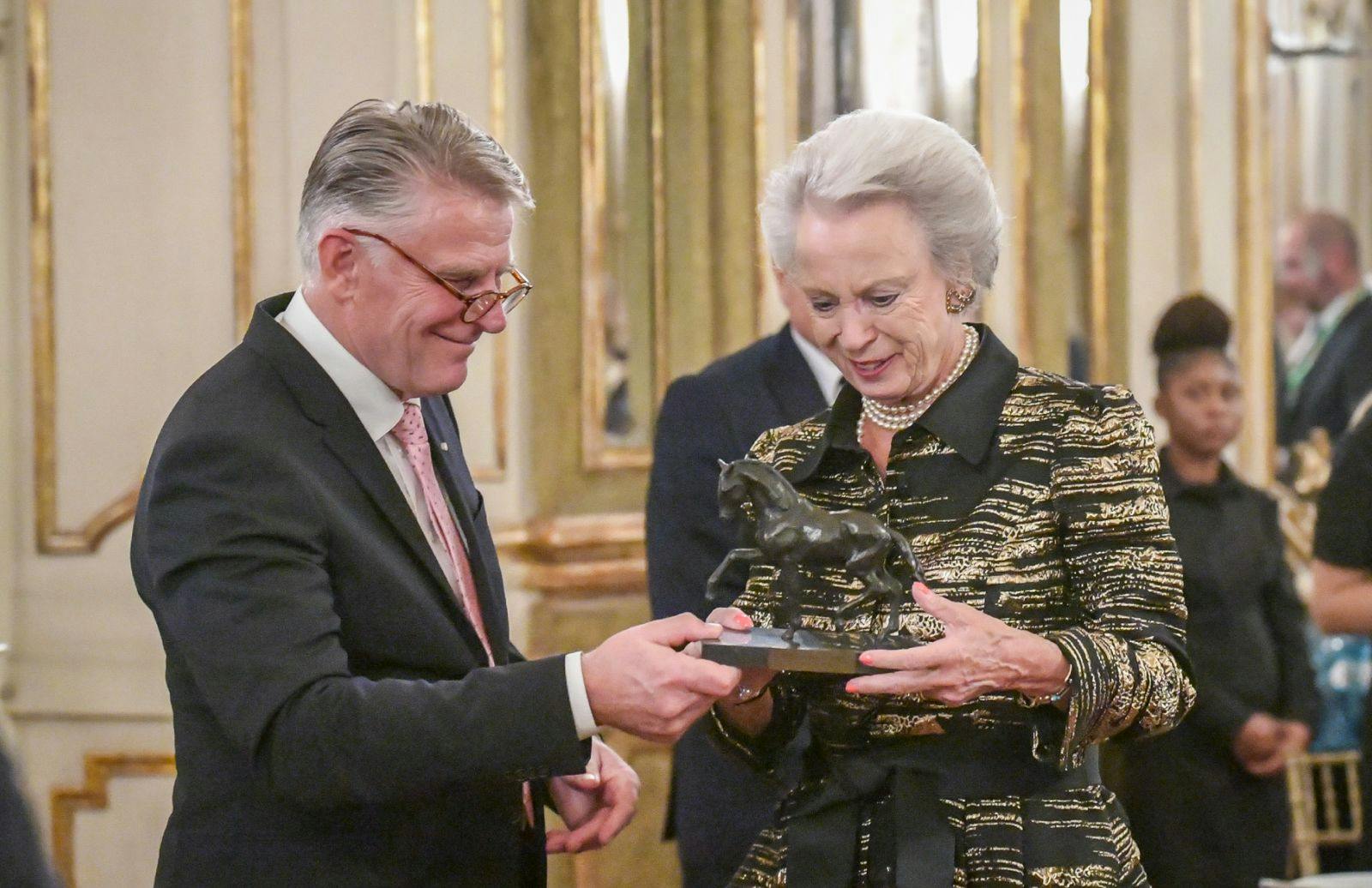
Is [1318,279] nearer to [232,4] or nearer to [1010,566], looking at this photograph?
[232,4]

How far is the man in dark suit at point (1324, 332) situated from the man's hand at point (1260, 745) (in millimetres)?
1792

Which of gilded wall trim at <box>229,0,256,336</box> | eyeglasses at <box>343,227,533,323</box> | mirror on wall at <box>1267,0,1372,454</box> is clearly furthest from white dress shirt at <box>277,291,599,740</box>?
mirror on wall at <box>1267,0,1372,454</box>

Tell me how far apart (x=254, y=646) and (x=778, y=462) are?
668 millimetres

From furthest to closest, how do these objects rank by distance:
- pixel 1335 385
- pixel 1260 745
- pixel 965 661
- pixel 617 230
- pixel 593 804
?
1. pixel 1335 385
2. pixel 617 230
3. pixel 1260 745
4. pixel 593 804
5. pixel 965 661

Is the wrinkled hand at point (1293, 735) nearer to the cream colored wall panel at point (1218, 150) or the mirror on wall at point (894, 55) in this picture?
the cream colored wall panel at point (1218, 150)

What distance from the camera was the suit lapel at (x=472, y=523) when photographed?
7.55 feet

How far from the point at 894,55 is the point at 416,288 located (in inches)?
121

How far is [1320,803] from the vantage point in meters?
4.84

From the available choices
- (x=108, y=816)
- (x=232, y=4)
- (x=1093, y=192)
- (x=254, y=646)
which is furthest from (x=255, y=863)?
(x=1093, y=192)


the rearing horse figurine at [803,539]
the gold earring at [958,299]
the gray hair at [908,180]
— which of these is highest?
the gray hair at [908,180]

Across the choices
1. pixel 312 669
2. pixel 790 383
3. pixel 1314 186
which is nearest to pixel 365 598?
pixel 312 669

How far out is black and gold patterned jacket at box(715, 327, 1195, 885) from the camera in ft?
6.10

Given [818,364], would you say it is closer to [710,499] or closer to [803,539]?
[710,499]

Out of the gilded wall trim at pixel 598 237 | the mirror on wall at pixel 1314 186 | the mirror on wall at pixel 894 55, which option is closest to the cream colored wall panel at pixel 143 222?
the gilded wall trim at pixel 598 237
